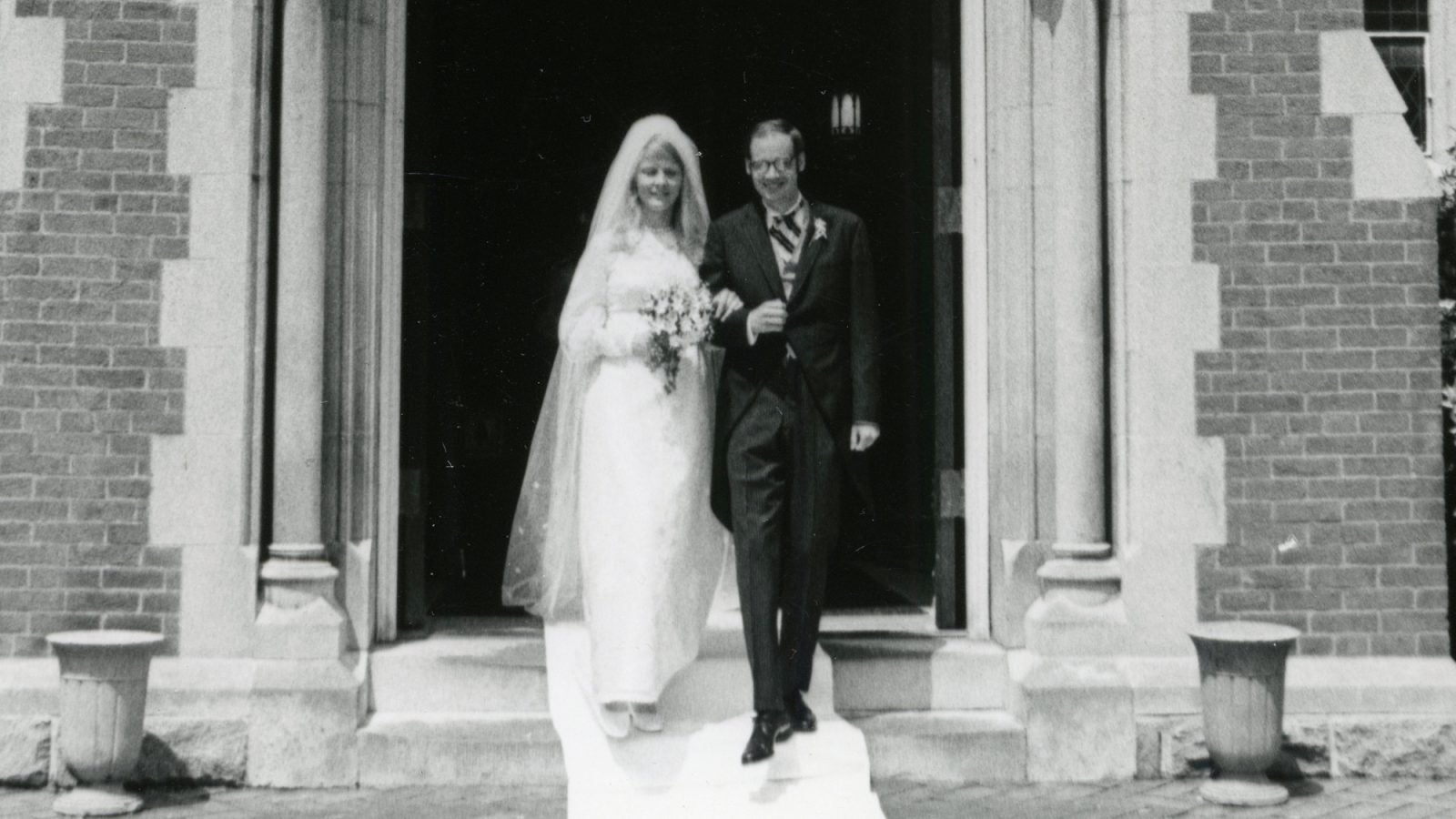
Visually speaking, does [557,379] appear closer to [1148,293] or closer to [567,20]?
[1148,293]

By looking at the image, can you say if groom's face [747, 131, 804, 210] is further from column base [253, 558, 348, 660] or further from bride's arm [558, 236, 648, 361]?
column base [253, 558, 348, 660]

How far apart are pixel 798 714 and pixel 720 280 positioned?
5.27 ft

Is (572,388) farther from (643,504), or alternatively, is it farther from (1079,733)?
(1079,733)

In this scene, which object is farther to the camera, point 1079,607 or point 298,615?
point 1079,607

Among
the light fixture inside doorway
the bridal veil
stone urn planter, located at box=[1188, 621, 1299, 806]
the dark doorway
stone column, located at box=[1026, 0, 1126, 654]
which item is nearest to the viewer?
stone urn planter, located at box=[1188, 621, 1299, 806]

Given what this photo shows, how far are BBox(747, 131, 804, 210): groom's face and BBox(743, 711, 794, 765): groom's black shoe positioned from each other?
1844 millimetres

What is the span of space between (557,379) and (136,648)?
1.89 m

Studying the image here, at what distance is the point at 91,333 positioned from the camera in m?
5.83

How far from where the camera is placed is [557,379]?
621 centimetres

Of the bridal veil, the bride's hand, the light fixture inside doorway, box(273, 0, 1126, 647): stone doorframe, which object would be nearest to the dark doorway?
the light fixture inside doorway

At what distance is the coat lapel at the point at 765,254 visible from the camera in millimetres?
5484

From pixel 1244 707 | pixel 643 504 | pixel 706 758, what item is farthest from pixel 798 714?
pixel 1244 707

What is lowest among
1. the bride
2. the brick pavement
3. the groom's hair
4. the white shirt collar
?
the brick pavement

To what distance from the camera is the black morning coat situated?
214 inches
